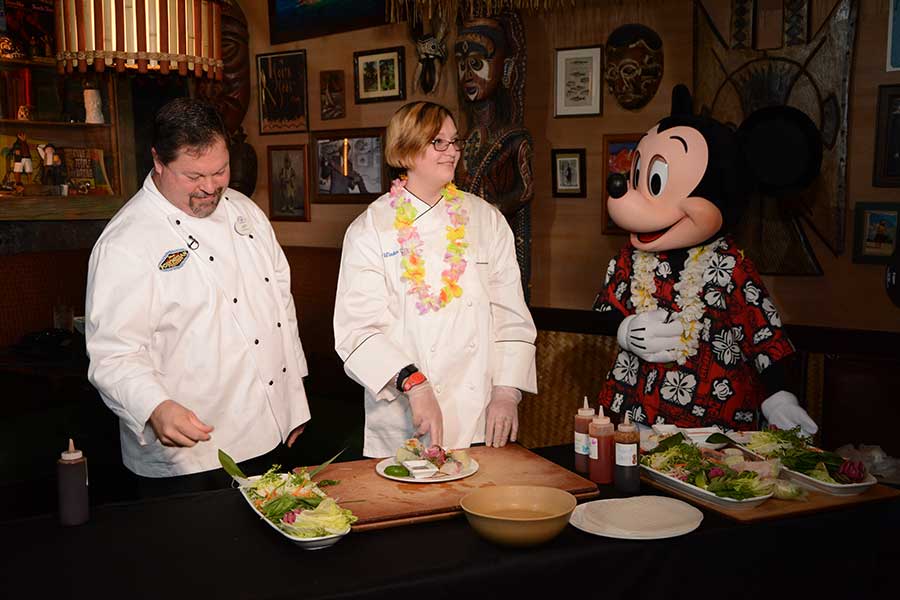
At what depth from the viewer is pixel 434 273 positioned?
3045mm

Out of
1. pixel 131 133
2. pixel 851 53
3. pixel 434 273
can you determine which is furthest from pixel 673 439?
pixel 131 133

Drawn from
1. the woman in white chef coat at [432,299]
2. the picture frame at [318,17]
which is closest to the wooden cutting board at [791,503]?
the woman in white chef coat at [432,299]

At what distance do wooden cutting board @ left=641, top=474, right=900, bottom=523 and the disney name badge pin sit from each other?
1419 millimetres

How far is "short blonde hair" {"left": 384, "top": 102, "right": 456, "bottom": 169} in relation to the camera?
9.62ft

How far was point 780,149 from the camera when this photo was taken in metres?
3.41

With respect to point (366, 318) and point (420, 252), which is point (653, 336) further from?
point (366, 318)

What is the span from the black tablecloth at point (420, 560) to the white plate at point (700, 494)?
0.16ft

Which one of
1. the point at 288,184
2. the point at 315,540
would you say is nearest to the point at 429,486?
the point at 315,540

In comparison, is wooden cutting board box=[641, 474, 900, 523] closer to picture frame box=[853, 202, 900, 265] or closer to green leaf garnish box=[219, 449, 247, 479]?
green leaf garnish box=[219, 449, 247, 479]

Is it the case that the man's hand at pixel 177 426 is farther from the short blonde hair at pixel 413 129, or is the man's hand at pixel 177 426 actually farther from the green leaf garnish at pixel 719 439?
the green leaf garnish at pixel 719 439

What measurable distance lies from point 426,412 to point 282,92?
13.0 ft

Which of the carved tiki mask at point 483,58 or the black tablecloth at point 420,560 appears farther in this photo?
the carved tiki mask at point 483,58

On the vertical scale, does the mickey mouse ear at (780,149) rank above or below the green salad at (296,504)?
above

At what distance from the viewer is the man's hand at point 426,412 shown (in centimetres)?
280
